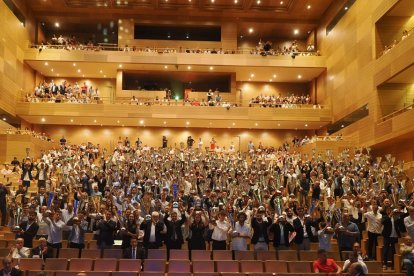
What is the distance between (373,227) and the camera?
357 inches

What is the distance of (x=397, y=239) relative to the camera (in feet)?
29.3

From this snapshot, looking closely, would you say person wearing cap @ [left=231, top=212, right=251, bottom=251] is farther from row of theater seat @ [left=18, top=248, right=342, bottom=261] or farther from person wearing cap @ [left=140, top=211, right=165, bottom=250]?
person wearing cap @ [left=140, top=211, right=165, bottom=250]

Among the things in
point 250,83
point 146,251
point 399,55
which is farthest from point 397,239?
point 250,83

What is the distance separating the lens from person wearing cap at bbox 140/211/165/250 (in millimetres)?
8609

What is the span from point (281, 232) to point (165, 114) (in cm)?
1582

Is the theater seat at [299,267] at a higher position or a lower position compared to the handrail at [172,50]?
lower

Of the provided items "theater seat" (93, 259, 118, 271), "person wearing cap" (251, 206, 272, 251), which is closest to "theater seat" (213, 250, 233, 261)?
"person wearing cap" (251, 206, 272, 251)

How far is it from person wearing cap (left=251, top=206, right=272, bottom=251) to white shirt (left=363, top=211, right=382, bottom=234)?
6.01 feet

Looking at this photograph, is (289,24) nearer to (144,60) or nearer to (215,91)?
(215,91)

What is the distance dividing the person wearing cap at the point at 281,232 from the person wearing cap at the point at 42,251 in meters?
3.68

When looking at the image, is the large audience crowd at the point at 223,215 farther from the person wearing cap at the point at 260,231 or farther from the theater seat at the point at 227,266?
the theater seat at the point at 227,266

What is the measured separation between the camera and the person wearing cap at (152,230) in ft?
28.2

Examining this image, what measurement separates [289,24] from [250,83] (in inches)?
147

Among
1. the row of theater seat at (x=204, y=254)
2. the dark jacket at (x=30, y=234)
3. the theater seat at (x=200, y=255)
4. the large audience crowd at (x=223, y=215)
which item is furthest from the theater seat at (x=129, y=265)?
the dark jacket at (x=30, y=234)
